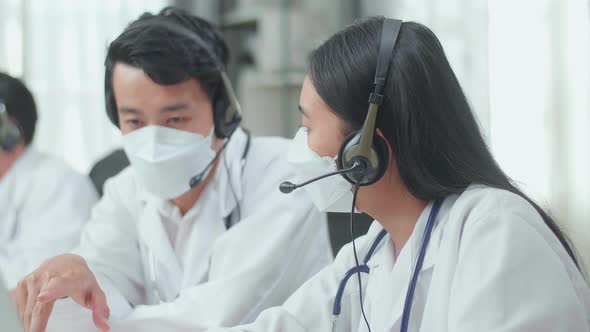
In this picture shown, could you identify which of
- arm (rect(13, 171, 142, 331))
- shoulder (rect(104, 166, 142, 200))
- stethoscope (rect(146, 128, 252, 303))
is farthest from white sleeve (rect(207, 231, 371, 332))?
shoulder (rect(104, 166, 142, 200))

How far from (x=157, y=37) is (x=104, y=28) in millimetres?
2131

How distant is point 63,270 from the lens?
1.29m

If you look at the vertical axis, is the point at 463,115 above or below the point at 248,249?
above

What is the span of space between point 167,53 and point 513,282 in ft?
2.81

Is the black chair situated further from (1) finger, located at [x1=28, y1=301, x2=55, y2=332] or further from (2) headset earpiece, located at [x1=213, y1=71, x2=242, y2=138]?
(1) finger, located at [x1=28, y1=301, x2=55, y2=332]

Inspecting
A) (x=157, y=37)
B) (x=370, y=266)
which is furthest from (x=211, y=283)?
(x=157, y=37)

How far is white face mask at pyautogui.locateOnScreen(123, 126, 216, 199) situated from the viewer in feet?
4.91

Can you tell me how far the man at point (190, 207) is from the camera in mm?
1415

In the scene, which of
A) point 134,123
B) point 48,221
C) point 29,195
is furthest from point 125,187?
point 29,195

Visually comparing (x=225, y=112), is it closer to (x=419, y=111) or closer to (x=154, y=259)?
(x=154, y=259)

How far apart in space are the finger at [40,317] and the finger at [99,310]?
83mm

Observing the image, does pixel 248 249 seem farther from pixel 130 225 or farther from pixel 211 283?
pixel 130 225

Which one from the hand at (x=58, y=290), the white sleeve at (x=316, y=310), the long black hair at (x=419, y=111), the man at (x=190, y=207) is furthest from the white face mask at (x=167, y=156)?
the long black hair at (x=419, y=111)

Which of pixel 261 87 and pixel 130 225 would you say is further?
pixel 261 87
